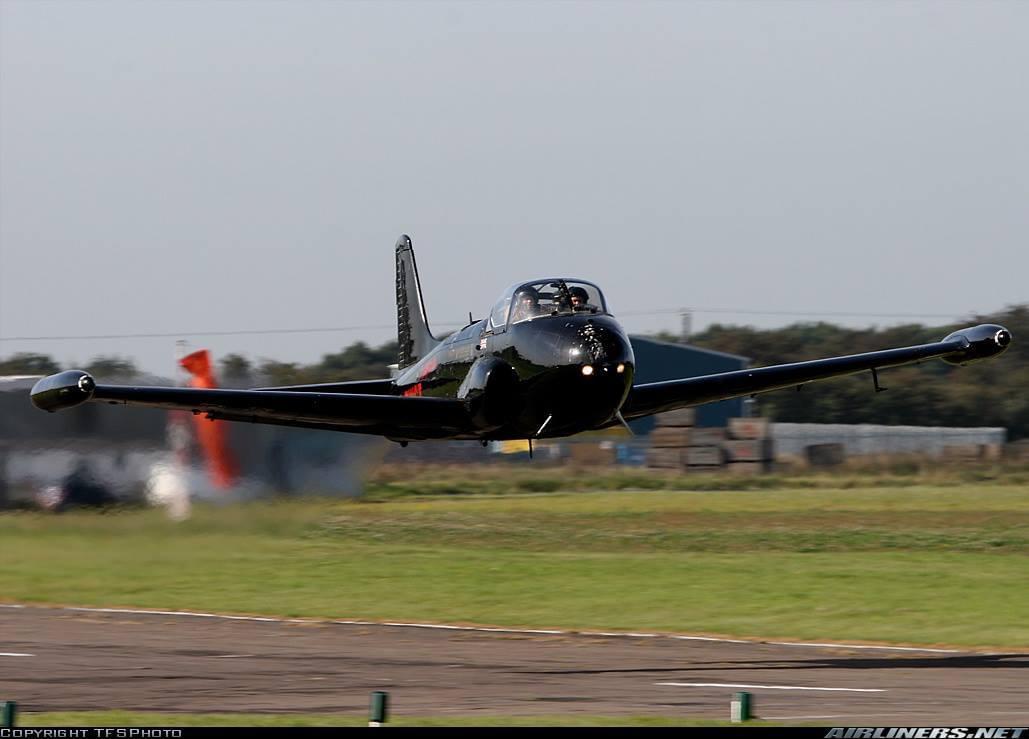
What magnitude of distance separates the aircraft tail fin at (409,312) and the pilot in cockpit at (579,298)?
9.48 meters

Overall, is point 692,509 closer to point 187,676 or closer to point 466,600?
point 466,600

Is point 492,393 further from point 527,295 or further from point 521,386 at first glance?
point 527,295

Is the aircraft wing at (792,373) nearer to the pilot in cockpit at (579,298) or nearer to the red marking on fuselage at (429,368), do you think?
the pilot in cockpit at (579,298)

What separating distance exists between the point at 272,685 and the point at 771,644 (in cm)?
1047

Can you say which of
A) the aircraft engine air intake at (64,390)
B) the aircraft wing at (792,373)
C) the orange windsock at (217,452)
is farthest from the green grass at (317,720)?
the orange windsock at (217,452)

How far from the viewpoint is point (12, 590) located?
3744 cm

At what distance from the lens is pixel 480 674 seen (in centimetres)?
2295

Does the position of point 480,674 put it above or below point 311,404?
below

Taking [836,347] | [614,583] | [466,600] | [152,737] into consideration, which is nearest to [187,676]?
[152,737]

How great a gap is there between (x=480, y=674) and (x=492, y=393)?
4553mm

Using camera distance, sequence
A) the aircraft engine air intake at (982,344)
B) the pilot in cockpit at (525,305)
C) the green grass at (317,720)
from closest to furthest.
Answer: the green grass at (317,720) < the pilot in cockpit at (525,305) < the aircraft engine air intake at (982,344)

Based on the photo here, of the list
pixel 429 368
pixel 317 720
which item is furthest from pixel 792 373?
pixel 317 720

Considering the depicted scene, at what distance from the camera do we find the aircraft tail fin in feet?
105

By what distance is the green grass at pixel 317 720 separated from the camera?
1652cm
